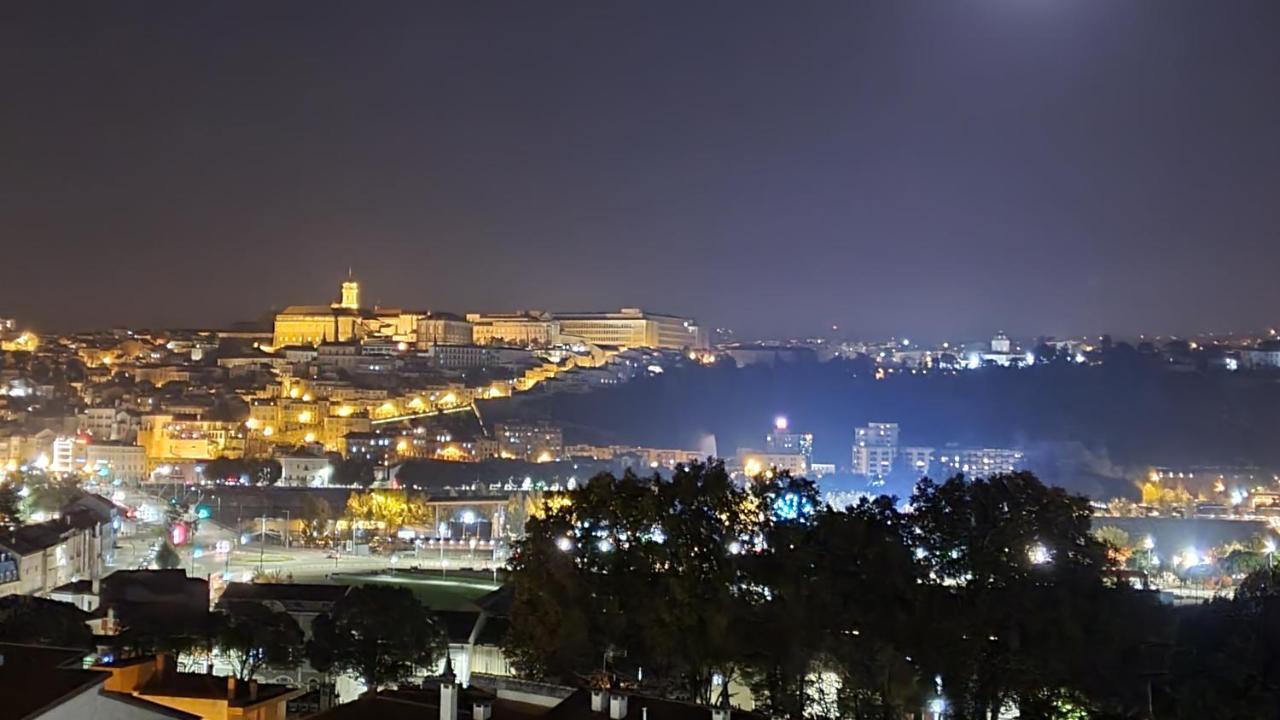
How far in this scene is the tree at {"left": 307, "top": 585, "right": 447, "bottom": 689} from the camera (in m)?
13.6

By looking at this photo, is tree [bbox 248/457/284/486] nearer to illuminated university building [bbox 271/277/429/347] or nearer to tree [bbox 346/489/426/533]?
tree [bbox 346/489/426/533]

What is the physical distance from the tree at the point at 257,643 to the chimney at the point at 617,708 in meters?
5.56

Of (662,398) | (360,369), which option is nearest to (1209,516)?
(662,398)

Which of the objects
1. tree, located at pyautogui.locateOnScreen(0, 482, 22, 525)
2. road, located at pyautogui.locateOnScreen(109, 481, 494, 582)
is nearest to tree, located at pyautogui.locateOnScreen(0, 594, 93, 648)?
road, located at pyautogui.locateOnScreen(109, 481, 494, 582)

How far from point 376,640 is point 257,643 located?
136 cm

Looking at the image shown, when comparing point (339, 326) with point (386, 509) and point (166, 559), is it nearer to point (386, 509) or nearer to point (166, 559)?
point (386, 509)

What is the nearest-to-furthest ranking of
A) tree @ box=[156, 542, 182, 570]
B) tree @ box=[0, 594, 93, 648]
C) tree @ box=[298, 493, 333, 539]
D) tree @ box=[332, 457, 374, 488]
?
tree @ box=[0, 594, 93, 648]
tree @ box=[156, 542, 182, 570]
tree @ box=[298, 493, 333, 539]
tree @ box=[332, 457, 374, 488]

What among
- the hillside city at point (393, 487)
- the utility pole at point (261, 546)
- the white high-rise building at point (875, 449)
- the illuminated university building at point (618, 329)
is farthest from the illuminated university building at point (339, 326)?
the utility pole at point (261, 546)

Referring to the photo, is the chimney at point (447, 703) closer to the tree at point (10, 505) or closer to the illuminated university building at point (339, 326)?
the tree at point (10, 505)

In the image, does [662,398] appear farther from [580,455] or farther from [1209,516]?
[1209,516]

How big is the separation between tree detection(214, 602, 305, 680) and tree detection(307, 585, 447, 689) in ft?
1.01

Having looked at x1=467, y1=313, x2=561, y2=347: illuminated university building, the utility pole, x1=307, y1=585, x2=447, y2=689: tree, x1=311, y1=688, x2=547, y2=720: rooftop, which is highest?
x1=467, y1=313, x2=561, y2=347: illuminated university building

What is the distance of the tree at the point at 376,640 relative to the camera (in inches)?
537

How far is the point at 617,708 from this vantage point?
29.8ft
